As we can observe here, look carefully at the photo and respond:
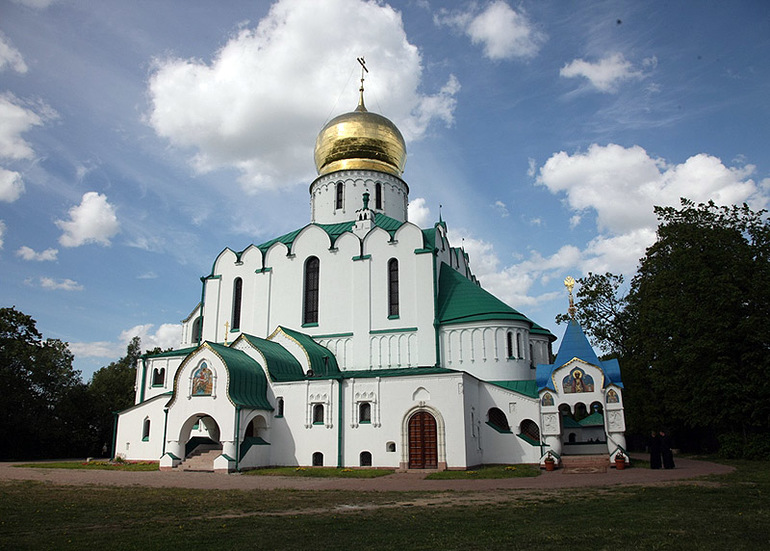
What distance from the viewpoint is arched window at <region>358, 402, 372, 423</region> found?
23.3m

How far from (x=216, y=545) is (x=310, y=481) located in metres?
11.0

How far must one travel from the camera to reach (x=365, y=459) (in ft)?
75.4

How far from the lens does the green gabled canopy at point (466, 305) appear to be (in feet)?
86.0

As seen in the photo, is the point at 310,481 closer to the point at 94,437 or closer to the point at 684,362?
the point at 684,362

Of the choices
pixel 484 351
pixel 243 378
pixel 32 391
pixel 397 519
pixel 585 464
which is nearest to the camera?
pixel 397 519

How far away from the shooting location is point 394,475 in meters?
19.9

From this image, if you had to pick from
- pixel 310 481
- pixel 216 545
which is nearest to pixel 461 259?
pixel 310 481

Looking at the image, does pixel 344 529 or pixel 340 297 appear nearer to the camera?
pixel 344 529

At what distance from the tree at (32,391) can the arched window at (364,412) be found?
64.0 ft

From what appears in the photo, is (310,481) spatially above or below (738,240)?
below

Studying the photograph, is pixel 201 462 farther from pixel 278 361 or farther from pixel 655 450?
pixel 655 450

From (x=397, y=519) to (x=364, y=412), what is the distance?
14.4 m

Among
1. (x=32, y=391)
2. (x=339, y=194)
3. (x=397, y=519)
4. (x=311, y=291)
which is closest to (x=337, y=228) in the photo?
(x=339, y=194)

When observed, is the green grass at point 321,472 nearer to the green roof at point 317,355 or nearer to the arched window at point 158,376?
the green roof at point 317,355
